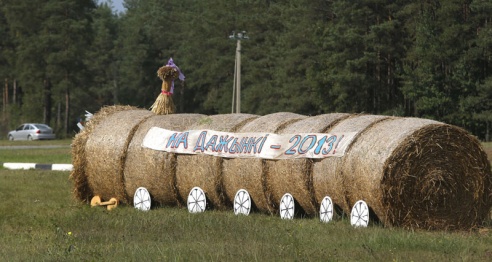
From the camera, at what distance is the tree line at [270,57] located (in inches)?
2394

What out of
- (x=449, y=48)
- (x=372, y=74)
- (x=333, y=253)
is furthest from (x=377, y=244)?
(x=372, y=74)

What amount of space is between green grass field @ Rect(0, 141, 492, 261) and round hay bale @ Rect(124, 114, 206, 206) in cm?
72

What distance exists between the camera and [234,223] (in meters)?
13.5

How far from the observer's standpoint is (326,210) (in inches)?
559

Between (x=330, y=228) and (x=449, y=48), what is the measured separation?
5008 centimetres

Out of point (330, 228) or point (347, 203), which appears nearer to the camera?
point (330, 228)

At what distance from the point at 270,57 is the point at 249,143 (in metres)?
67.3

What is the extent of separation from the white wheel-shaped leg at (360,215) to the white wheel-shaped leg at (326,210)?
490 mm

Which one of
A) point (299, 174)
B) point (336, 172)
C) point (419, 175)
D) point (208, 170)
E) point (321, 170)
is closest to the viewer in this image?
point (419, 175)

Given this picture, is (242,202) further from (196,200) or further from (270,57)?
(270,57)

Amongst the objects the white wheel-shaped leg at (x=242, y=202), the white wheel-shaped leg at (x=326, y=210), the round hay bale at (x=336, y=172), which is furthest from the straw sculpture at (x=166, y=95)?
the white wheel-shaped leg at (x=326, y=210)

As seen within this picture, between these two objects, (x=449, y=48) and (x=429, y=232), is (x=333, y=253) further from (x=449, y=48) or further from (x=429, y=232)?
(x=449, y=48)

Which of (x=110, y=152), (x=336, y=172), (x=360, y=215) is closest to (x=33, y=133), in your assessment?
(x=110, y=152)

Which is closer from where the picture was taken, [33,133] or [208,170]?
[208,170]
